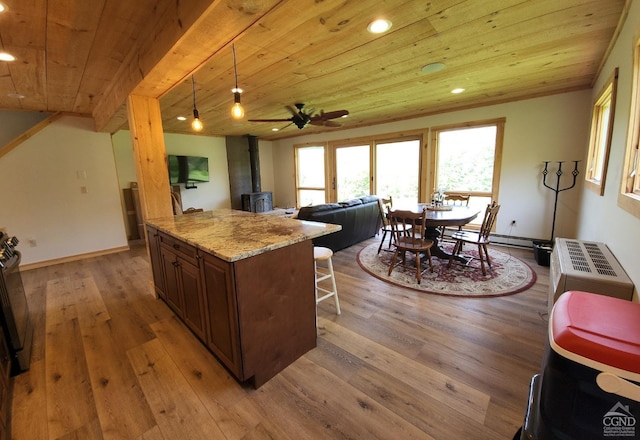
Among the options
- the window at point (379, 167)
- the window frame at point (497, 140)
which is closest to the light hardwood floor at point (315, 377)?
Result: the window frame at point (497, 140)

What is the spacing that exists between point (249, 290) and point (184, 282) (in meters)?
0.85

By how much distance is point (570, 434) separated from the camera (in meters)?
0.75

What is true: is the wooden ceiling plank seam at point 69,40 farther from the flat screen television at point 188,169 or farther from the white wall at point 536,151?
the white wall at point 536,151

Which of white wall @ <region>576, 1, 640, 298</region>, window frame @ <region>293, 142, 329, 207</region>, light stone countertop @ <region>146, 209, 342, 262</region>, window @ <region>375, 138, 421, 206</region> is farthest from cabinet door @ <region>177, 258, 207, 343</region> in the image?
window frame @ <region>293, 142, 329, 207</region>

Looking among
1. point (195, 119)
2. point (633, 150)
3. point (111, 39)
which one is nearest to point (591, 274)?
point (633, 150)

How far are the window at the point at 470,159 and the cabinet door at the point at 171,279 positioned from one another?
3.92 m

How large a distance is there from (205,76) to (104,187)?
3155 millimetres

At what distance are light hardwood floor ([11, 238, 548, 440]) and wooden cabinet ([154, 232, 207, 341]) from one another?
0.61 feet

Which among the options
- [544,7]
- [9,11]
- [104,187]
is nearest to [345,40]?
[544,7]

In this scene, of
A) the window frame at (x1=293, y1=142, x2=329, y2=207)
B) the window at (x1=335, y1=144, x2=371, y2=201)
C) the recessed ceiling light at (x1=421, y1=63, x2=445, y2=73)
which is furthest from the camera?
the window frame at (x1=293, y1=142, x2=329, y2=207)

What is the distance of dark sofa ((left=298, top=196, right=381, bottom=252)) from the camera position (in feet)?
12.7

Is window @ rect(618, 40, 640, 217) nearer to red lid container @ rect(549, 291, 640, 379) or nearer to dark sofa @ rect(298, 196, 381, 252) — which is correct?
red lid container @ rect(549, 291, 640, 379)

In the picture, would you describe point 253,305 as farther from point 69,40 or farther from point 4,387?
point 69,40

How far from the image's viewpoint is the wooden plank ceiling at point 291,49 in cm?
172
